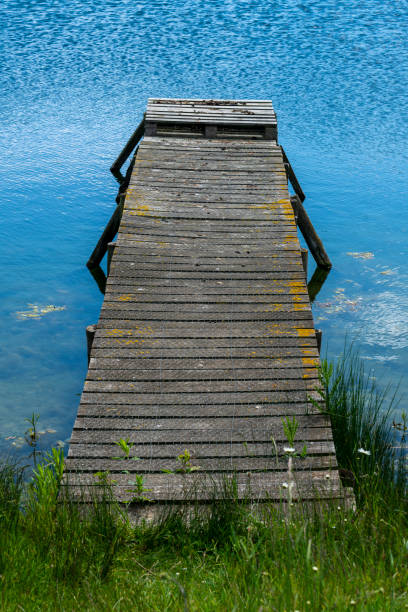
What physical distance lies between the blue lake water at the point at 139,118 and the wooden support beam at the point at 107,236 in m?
0.31

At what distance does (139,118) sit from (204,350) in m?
13.1

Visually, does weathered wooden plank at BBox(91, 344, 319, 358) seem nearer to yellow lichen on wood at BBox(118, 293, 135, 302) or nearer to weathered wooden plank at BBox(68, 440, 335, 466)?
yellow lichen on wood at BBox(118, 293, 135, 302)

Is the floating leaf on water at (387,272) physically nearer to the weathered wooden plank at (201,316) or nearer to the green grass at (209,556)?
the weathered wooden plank at (201,316)

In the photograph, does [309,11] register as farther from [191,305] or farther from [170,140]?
[191,305]

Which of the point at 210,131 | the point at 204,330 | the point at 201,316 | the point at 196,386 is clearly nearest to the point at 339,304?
the point at 210,131

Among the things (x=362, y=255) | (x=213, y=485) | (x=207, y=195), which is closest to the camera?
(x=213, y=485)

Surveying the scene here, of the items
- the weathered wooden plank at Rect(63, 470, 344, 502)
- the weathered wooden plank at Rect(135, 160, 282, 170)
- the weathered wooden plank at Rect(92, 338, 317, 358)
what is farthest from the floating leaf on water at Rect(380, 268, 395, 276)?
the weathered wooden plank at Rect(63, 470, 344, 502)

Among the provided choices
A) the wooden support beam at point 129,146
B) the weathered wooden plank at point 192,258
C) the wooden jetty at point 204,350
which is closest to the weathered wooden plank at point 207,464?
the wooden jetty at point 204,350

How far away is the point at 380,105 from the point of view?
1733 centimetres

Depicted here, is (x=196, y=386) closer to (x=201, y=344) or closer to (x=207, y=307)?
(x=201, y=344)

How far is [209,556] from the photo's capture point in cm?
292

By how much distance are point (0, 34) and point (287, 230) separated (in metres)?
18.3

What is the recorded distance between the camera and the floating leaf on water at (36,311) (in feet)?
26.0

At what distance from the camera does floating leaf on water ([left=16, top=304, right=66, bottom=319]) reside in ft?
26.0
